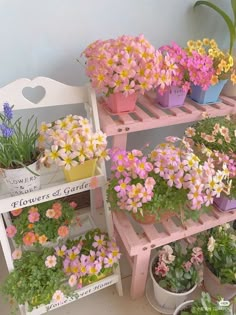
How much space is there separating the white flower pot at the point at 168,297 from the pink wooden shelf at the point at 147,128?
0.06 meters

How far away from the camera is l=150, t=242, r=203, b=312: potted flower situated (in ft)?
3.27

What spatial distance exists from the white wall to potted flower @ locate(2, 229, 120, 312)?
63 cm

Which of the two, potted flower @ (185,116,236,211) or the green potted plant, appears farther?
the green potted plant

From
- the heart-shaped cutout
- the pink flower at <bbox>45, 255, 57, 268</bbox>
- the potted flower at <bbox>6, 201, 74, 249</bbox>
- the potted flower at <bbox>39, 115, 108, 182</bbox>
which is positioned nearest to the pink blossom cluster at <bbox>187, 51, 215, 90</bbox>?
the potted flower at <bbox>39, 115, 108, 182</bbox>

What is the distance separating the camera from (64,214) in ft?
3.29

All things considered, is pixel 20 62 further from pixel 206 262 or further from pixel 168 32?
pixel 206 262

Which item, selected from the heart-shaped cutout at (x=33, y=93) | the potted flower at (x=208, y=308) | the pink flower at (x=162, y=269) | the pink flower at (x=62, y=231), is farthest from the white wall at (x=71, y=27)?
the potted flower at (x=208, y=308)

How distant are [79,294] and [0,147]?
61 cm

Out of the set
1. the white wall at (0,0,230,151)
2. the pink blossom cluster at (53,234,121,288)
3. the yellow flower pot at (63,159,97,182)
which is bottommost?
the pink blossom cluster at (53,234,121,288)

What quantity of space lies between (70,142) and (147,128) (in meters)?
0.31

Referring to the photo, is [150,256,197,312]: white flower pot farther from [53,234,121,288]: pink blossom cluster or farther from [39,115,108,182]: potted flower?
[39,115,108,182]: potted flower

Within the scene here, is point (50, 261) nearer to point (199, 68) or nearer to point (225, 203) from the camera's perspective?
point (225, 203)

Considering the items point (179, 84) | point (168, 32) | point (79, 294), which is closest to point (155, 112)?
point (179, 84)

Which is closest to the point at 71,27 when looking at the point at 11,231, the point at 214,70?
the point at 214,70
